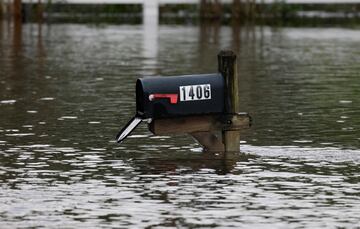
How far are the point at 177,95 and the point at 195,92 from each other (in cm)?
27

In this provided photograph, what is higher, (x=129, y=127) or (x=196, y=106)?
(x=196, y=106)

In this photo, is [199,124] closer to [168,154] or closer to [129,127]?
[168,154]

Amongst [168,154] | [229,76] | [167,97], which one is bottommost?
[168,154]

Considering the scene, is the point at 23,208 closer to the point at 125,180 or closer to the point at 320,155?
the point at 125,180

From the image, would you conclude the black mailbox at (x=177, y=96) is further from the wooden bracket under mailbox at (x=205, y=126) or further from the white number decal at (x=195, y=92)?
the wooden bracket under mailbox at (x=205, y=126)

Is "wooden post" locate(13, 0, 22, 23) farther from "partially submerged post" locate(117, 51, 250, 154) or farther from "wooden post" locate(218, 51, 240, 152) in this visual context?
"wooden post" locate(218, 51, 240, 152)

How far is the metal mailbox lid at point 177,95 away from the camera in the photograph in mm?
15414

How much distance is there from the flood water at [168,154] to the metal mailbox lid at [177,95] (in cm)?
62

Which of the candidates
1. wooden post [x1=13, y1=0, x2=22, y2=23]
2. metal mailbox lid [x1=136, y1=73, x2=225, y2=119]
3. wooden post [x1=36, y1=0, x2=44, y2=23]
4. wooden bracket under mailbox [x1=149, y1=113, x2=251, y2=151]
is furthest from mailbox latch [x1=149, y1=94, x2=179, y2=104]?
wooden post [x1=36, y1=0, x2=44, y2=23]

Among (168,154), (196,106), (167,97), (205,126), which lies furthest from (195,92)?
(168,154)

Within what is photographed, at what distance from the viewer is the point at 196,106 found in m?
15.7

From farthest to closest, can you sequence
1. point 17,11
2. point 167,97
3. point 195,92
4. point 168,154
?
point 17,11 → point 168,154 → point 195,92 → point 167,97

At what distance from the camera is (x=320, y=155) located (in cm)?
1627

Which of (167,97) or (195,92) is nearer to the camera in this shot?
(167,97)
